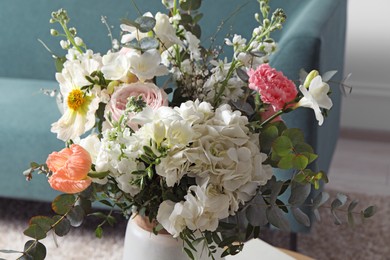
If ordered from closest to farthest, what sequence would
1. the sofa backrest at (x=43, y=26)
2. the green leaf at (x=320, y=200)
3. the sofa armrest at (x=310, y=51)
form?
the green leaf at (x=320, y=200) < the sofa armrest at (x=310, y=51) < the sofa backrest at (x=43, y=26)

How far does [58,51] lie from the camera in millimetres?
2746

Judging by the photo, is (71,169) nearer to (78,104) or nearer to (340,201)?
(78,104)

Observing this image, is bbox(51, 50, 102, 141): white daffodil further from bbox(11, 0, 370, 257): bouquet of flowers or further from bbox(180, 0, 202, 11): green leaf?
bbox(180, 0, 202, 11): green leaf

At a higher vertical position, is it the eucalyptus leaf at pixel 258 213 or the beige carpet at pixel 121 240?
the eucalyptus leaf at pixel 258 213

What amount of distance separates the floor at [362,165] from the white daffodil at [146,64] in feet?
6.72

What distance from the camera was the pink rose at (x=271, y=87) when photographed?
3.14 ft

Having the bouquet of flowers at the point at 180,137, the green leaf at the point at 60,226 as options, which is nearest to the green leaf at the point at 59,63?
the bouquet of flowers at the point at 180,137

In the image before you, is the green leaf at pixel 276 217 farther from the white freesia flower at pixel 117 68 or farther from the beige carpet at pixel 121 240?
the beige carpet at pixel 121 240

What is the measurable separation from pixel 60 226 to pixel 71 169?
0.34ft

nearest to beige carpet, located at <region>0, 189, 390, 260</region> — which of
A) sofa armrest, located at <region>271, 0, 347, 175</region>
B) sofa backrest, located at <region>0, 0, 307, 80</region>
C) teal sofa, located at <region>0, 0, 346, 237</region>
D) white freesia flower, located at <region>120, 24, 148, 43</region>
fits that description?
teal sofa, located at <region>0, 0, 346, 237</region>

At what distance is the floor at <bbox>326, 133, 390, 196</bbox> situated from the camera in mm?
2986

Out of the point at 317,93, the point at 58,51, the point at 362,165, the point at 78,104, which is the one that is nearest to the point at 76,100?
the point at 78,104

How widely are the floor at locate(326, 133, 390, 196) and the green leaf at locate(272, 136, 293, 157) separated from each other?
78.8 inches

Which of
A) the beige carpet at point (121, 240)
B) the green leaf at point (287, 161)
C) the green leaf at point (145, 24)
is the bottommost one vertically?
the beige carpet at point (121, 240)
